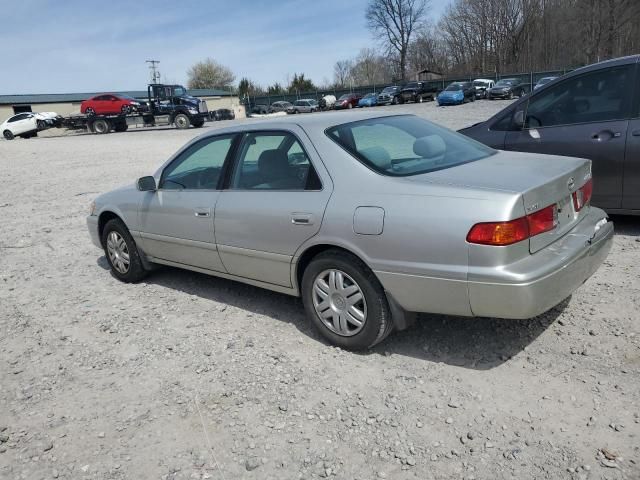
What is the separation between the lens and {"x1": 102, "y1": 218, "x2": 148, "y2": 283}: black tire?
5121mm

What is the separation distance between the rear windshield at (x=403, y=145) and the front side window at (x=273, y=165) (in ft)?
0.97

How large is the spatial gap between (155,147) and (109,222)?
51.6 ft

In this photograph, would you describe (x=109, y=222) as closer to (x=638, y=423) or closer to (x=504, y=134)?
(x=504, y=134)

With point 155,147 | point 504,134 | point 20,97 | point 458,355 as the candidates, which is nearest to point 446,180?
point 458,355

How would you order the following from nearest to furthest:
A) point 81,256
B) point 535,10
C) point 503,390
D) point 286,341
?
point 503,390 < point 286,341 < point 81,256 < point 535,10

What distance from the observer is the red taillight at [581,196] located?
3.44 metres

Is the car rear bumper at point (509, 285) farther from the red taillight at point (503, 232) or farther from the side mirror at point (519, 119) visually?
the side mirror at point (519, 119)

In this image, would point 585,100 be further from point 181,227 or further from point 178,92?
point 178,92

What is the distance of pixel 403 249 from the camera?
120 inches

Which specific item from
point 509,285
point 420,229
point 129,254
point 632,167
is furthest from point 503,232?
point 129,254

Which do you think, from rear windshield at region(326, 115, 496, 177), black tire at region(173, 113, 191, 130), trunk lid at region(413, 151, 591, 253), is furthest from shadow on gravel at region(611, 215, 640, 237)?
black tire at region(173, 113, 191, 130)

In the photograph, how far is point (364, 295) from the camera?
3.30 m

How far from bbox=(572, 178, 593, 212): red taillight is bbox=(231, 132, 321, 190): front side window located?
1.64 metres

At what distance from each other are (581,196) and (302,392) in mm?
2201
